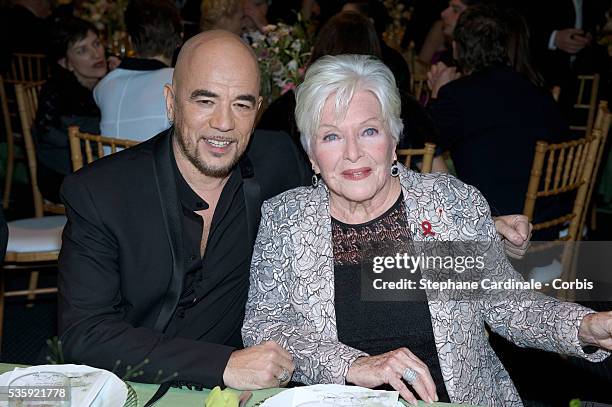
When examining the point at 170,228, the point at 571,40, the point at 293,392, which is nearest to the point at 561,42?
the point at 571,40

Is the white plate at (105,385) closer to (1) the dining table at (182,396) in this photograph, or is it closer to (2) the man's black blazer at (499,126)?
(1) the dining table at (182,396)

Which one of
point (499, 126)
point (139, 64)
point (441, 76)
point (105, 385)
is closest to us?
point (105, 385)

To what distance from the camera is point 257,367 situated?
5.81 feet

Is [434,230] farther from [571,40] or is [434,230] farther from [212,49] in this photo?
[571,40]

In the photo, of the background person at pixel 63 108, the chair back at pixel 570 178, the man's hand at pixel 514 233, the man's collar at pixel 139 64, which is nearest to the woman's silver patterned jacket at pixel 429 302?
the man's hand at pixel 514 233

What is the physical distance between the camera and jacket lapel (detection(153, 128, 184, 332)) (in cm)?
209

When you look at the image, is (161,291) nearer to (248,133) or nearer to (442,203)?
(248,133)

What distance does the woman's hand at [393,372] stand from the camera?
173 cm

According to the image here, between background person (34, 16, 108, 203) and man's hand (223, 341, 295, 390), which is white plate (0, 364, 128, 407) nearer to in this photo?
man's hand (223, 341, 295, 390)

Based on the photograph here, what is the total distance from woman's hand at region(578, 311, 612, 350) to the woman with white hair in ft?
0.55

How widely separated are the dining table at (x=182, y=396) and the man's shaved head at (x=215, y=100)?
2.13 feet

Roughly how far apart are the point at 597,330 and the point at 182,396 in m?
0.92

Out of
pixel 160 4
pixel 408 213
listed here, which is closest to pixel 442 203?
pixel 408 213

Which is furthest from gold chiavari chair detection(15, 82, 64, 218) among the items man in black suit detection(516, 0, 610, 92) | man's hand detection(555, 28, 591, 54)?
man's hand detection(555, 28, 591, 54)
